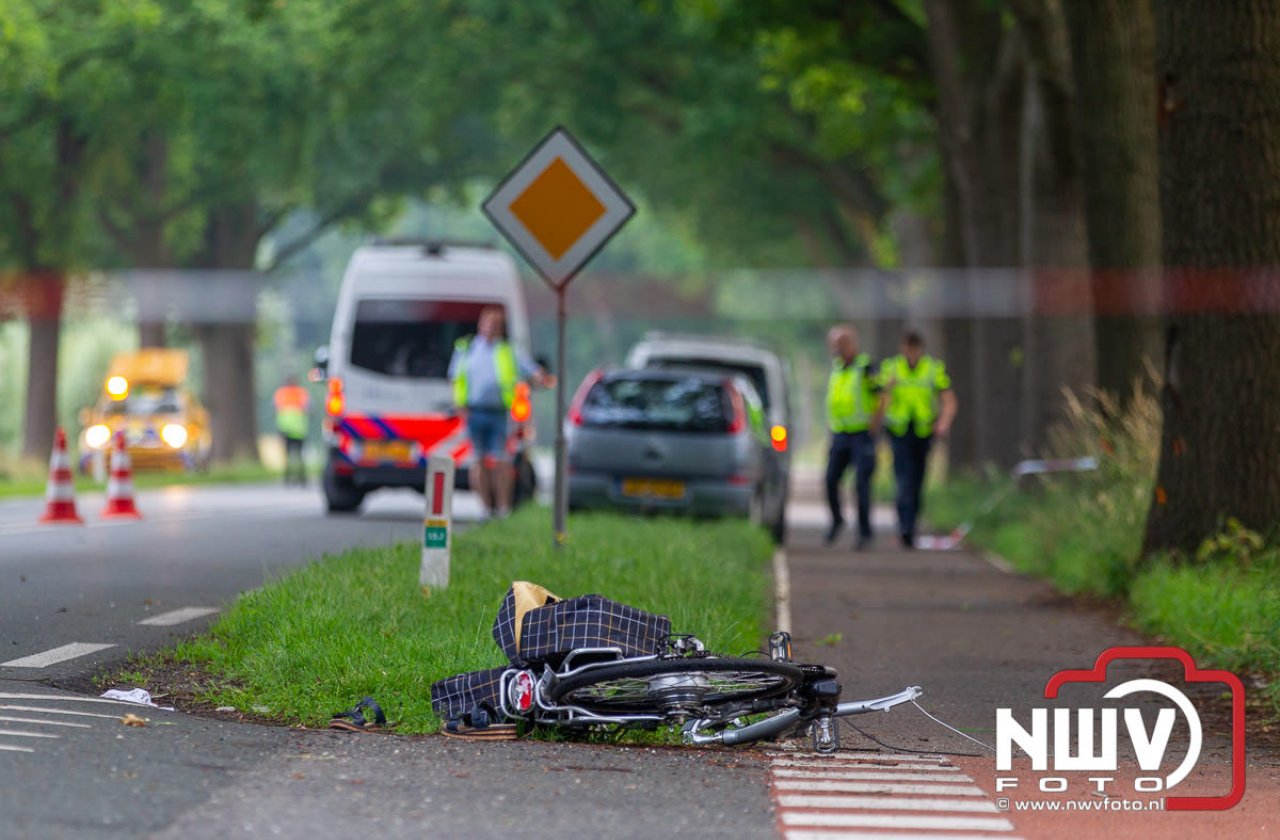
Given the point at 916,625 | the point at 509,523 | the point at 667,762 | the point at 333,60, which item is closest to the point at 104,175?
the point at 333,60

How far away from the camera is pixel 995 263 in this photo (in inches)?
1011

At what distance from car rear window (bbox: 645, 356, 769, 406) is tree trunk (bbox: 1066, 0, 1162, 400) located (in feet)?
20.2

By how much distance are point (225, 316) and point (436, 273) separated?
954 inches

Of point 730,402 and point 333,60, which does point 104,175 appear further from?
point 730,402

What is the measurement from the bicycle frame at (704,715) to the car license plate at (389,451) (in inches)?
588

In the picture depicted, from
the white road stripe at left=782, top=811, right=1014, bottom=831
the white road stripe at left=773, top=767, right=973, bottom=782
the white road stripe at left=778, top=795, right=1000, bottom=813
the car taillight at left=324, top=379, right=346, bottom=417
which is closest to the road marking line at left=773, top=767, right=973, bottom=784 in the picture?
the white road stripe at left=773, top=767, right=973, bottom=782

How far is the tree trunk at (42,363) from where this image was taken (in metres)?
41.2

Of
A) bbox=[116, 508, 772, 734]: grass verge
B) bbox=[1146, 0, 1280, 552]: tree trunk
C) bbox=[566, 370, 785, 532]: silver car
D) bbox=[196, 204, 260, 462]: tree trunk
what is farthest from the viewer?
bbox=[196, 204, 260, 462]: tree trunk

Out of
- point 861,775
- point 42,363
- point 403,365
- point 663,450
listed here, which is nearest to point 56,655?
point 861,775

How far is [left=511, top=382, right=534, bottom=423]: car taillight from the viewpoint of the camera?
72.4 feet

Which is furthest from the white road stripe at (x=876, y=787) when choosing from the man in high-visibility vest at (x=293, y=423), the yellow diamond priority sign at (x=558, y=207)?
the man in high-visibility vest at (x=293, y=423)

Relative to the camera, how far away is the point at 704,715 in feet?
26.2

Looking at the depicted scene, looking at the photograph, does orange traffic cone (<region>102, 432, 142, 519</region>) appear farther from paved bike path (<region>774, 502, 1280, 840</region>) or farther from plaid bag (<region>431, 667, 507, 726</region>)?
plaid bag (<region>431, 667, 507, 726</region>)

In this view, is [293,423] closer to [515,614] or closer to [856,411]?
[856,411]
